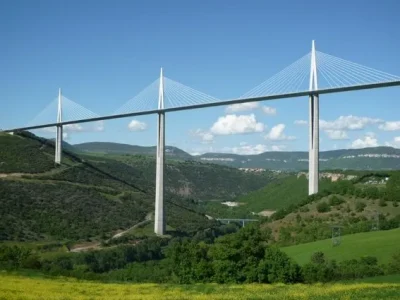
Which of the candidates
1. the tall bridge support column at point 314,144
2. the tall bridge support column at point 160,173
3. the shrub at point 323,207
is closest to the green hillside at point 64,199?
the tall bridge support column at point 160,173

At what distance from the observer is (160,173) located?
62.8 m

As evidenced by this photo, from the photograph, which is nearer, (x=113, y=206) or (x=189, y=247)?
(x=189, y=247)

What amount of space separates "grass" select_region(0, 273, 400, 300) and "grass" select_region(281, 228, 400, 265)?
12.0 metres

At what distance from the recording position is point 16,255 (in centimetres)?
3183

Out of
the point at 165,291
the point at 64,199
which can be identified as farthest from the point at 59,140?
the point at 165,291

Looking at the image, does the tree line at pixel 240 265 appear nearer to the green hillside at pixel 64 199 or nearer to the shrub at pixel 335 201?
the shrub at pixel 335 201

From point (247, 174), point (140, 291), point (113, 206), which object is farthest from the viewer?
point (247, 174)

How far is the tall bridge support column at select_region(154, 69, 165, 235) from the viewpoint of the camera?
61125 mm

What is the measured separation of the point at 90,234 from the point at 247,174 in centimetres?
10433

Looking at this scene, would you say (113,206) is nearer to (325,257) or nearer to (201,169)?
(325,257)

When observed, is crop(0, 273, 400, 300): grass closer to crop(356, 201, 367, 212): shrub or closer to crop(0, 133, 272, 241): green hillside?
crop(356, 201, 367, 212): shrub

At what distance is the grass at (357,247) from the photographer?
33344 millimetres

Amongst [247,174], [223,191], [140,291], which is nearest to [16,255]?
[140,291]

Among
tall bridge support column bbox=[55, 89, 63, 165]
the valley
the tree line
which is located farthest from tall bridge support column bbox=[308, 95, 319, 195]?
tall bridge support column bbox=[55, 89, 63, 165]
